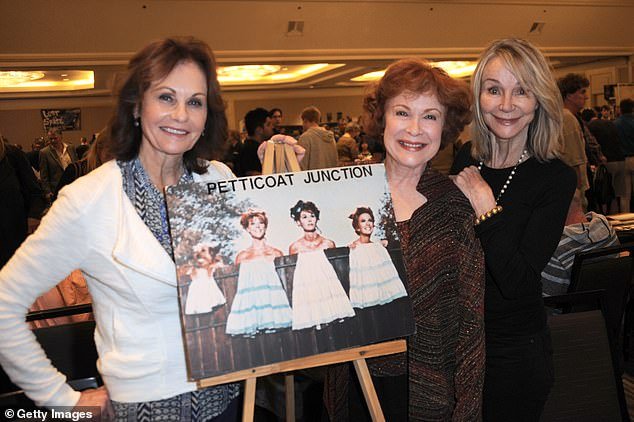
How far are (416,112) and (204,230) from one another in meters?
0.69

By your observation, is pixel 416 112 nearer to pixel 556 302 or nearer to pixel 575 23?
pixel 556 302

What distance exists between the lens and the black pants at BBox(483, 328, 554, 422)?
5.76 ft

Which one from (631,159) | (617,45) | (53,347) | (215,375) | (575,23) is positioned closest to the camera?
(215,375)

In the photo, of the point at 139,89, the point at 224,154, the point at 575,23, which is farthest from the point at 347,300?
the point at 575,23

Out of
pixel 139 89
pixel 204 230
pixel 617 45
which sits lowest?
pixel 204 230

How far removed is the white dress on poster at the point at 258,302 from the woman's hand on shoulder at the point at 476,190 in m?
0.62

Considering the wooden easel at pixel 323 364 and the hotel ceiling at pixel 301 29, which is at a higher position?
the hotel ceiling at pixel 301 29

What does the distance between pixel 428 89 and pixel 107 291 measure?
100 cm

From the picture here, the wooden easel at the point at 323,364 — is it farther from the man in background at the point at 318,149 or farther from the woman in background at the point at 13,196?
the man in background at the point at 318,149

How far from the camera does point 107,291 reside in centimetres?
138

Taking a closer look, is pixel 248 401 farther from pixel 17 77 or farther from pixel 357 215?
pixel 17 77

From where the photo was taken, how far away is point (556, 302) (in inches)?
88.3

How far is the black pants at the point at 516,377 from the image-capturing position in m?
1.75

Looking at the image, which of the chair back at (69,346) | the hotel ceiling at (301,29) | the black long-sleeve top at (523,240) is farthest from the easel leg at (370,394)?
the hotel ceiling at (301,29)
